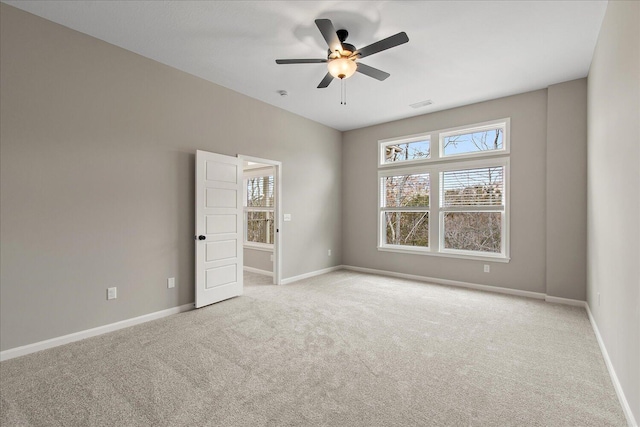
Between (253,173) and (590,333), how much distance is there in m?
5.69

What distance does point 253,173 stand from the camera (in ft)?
20.7

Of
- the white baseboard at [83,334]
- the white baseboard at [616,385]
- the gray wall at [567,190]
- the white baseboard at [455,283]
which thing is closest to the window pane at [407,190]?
the white baseboard at [455,283]

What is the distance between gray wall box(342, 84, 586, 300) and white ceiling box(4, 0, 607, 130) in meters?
0.33

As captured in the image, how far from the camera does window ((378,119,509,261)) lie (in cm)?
465

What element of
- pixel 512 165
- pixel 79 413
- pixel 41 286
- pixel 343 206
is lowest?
pixel 79 413

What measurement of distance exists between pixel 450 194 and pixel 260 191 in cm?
370

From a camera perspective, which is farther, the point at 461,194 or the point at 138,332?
the point at 461,194

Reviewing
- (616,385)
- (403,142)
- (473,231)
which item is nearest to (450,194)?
(473,231)

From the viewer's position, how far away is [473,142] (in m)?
4.88

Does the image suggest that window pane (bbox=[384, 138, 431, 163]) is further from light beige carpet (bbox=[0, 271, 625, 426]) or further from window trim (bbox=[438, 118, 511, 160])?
light beige carpet (bbox=[0, 271, 625, 426])

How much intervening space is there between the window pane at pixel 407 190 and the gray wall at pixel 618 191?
243cm

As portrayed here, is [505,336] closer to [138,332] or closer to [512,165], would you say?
[512,165]

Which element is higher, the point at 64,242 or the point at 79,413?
the point at 64,242

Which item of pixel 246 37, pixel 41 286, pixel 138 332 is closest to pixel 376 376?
pixel 138 332
